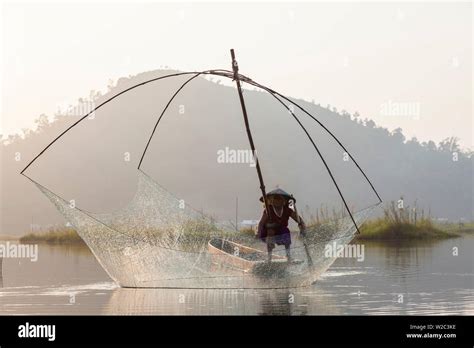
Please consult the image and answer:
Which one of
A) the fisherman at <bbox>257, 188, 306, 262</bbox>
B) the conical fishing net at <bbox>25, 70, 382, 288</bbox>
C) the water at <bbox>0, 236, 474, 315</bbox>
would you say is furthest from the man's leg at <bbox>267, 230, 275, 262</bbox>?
the conical fishing net at <bbox>25, 70, 382, 288</bbox>

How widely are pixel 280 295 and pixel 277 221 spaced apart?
3.08 ft

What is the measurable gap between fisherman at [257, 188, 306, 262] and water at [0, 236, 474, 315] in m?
0.68

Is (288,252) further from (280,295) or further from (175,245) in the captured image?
(175,245)

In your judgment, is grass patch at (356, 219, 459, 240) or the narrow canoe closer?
the narrow canoe

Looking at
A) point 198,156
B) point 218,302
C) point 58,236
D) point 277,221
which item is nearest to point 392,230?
point 58,236

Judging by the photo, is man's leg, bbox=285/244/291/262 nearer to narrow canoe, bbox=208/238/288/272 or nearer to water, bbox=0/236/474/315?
narrow canoe, bbox=208/238/288/272

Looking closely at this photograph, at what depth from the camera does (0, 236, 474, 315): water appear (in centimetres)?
1070

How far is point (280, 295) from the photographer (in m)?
11.9

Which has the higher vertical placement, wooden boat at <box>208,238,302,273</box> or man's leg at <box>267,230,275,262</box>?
man's leg at <box>267,230,275,262</box>

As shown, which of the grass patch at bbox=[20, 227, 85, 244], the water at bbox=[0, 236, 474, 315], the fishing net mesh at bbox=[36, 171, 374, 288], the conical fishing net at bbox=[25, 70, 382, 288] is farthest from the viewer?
the conical fishing net at bbox=[25, 70, 382, 288]

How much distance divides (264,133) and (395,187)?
840 centimetres
